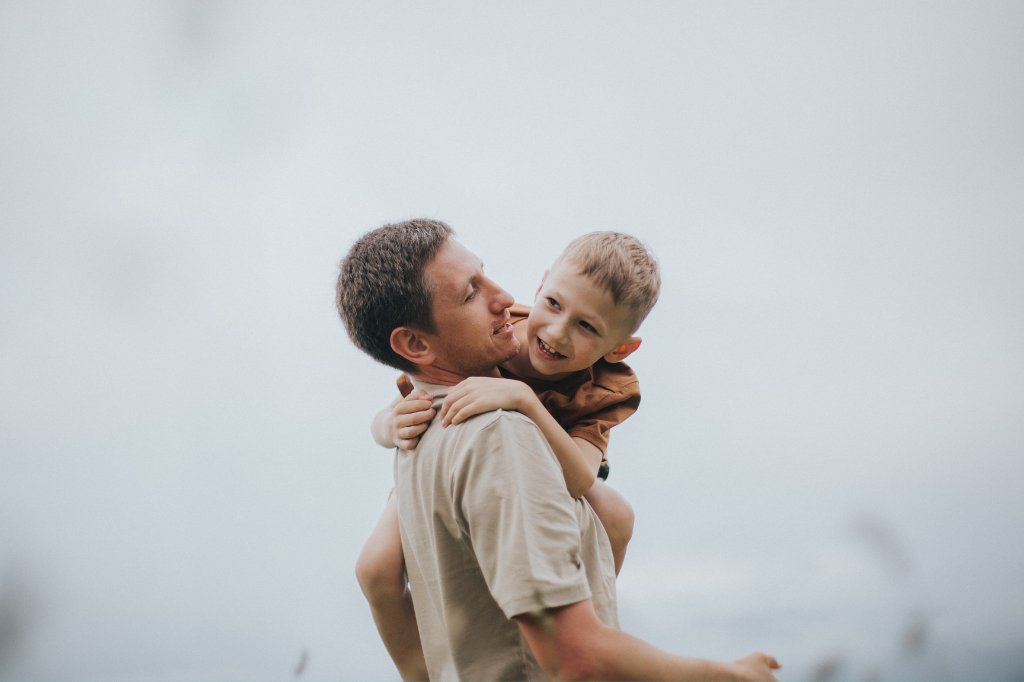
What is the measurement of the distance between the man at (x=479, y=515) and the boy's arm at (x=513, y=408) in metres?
0.03

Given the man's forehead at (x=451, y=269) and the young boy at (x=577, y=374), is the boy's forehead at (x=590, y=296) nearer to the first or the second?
the young boy at (x=577, y=374)

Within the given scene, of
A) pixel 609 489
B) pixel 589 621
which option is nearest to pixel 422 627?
pixel 589 621

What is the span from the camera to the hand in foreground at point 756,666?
0.93 metres

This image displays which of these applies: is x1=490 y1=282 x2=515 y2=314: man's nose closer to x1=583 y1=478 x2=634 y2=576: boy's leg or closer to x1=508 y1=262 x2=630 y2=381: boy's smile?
x1=508 y1=262 x2=630 y2=381: boy's smile

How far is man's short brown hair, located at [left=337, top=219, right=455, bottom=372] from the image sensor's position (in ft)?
4.26

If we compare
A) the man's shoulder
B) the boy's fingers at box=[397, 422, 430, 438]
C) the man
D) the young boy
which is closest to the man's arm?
the man

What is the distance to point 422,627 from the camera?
1.20 metres

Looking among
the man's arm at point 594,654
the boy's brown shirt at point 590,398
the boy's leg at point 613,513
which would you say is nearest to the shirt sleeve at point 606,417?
the boy's brown shirt at point 590,398

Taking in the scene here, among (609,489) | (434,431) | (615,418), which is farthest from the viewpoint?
(615,418)

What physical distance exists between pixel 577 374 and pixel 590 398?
95 millimetres

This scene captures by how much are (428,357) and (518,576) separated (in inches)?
22.6

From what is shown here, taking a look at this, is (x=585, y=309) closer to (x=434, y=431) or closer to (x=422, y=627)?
(x=434, y=431)

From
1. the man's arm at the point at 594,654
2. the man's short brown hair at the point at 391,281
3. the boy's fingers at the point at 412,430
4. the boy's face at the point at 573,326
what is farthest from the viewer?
the boy's face at the point at 573,326

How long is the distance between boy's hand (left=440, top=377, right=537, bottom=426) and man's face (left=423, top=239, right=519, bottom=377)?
0.68ft
